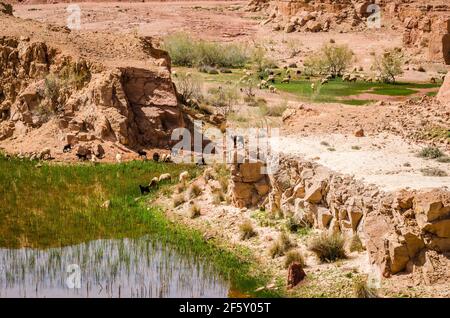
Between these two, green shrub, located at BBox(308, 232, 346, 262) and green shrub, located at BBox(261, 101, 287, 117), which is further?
green shrub, located at BBox(261, 101, 287, 117)

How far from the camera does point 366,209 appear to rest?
1337cm

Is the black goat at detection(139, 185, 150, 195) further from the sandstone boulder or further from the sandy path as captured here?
the sandstone boulder

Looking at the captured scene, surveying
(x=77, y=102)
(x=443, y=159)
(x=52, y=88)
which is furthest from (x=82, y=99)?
(x=443, y=159)

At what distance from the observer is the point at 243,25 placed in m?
61.9

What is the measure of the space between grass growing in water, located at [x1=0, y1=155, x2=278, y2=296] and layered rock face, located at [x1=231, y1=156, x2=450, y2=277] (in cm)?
159

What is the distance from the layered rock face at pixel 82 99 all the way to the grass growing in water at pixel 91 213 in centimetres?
206

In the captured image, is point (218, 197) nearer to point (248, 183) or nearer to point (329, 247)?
point (248, 183)

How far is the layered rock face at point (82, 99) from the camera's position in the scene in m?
23.4

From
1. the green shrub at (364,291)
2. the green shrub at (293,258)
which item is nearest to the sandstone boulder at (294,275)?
the green shrub at (293,258)

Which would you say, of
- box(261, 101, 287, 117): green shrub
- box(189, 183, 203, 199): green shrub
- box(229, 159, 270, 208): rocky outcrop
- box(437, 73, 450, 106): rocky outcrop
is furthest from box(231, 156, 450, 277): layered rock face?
box(261, 101, 287, 117): green shrub

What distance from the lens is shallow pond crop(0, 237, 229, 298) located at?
497 inches

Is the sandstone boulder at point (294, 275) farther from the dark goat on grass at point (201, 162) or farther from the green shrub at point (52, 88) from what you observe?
the green shrub at point (52, 88)
